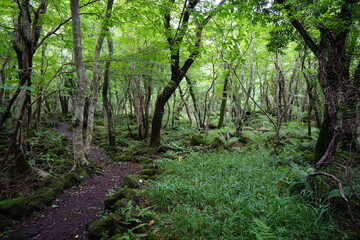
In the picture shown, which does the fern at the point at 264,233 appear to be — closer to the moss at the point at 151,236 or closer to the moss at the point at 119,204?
the moss at the point at 151,236

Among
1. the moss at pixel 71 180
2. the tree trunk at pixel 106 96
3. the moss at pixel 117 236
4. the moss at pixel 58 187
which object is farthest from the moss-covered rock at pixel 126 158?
the moss at pixel 117 236

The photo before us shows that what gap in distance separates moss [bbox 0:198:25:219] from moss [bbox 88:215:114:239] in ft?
4.96

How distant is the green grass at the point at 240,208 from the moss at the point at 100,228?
821 mm

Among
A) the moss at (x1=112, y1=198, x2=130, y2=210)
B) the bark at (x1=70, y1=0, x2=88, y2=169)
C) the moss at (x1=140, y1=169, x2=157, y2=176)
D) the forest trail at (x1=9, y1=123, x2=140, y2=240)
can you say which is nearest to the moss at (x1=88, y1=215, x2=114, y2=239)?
the forest trail at (x1=9, y1=123, x2=140, y2=240)

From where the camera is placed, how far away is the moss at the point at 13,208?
10.7ft

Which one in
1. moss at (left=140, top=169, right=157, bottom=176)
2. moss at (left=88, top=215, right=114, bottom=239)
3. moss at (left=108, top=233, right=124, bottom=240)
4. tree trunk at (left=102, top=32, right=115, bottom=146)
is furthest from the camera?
tree trunk at (left=102, top=32, right=115, bottom=146)

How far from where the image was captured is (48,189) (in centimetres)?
419

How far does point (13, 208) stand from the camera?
10.9 ft

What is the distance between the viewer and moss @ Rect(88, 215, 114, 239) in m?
2.90

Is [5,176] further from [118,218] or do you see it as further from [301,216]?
[301,216]

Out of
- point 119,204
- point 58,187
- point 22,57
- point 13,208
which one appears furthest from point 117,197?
point 22,57

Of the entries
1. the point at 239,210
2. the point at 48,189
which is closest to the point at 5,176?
the point at 48,189

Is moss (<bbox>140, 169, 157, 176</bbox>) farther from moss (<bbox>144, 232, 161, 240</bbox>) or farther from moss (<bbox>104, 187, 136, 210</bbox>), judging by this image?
moss (<bbox>144, 232, 161, 240</bbox>)

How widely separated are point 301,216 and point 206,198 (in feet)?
5.42
